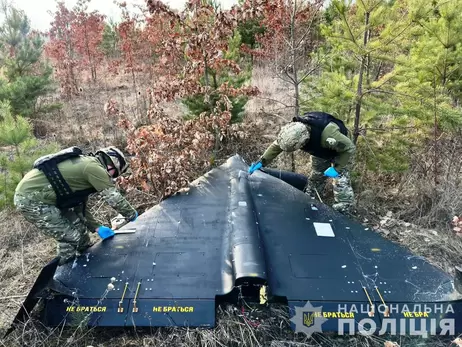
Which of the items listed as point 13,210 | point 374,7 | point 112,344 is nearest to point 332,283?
point 112,344

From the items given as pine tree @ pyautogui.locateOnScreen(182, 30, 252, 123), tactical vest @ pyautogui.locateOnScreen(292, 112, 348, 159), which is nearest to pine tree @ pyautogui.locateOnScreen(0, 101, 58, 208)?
pine tree @ pyautogui.locateOnScreen(182, 30, 252, 123)

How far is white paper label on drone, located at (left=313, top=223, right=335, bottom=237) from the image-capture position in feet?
12.7

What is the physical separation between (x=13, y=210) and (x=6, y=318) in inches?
96.5

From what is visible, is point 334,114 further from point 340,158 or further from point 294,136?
point 294,136

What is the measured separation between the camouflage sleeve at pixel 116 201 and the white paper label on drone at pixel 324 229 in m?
2.17

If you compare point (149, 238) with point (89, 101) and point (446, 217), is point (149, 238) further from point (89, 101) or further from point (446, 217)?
point (89, 101)

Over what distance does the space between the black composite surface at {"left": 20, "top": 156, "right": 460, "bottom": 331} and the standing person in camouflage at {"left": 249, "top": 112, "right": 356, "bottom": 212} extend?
1.69 feet

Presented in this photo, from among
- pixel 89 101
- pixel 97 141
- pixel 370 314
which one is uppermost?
pixel 89 101

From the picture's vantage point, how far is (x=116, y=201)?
3906mm

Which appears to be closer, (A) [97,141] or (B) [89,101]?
(A) [97,141]

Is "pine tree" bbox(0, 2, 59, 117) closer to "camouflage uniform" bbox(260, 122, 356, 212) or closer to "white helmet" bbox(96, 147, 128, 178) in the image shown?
"white helmet" bbox(96, 147, 128, 178)

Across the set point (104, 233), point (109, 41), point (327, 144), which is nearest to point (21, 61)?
point (109, 41)

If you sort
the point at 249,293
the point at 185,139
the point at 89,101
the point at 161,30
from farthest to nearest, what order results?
the point at 89,101
the point at 161,30
the point at 185,139
the point at 249,293

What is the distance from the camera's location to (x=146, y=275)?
3.40 metres
